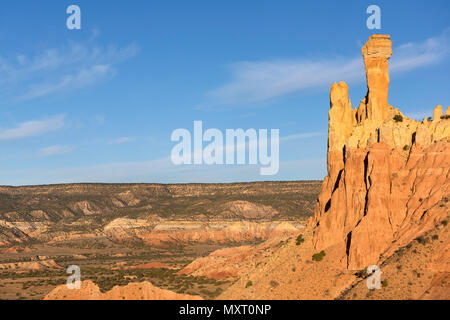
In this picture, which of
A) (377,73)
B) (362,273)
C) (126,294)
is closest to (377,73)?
(377,73)

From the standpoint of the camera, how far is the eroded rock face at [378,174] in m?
46.4

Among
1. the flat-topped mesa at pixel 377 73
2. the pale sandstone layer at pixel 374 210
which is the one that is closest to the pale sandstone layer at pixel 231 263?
the pale sandstone layer at pixel 374 210

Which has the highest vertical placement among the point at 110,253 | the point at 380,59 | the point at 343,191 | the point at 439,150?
the point at 380,59

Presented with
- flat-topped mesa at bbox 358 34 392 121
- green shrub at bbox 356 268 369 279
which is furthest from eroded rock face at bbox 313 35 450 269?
green shrub at bbox 356 268 369 279

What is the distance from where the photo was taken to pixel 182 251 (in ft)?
463

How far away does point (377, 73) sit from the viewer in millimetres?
52844

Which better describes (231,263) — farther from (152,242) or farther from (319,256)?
(152,242)

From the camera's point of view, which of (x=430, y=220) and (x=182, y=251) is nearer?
(x=430, y=220)

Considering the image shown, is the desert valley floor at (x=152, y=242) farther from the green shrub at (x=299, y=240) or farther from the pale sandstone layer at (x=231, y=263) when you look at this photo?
the green shrub at (x=299, y=240)

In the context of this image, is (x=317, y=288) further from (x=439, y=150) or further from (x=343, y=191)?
(x=439, y=150)

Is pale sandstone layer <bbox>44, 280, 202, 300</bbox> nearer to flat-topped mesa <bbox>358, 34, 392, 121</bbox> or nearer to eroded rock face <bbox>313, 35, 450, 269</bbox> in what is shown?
eroded rock face <bbox>313, 35, 450, 269</bbox>

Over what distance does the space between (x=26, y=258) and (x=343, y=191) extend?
9816 centimetres
